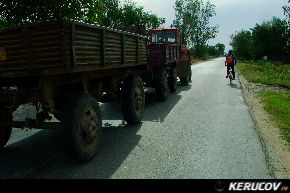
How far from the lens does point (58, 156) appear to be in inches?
251

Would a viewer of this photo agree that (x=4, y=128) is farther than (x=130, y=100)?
No

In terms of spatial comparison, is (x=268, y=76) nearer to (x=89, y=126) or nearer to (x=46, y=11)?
(x=46, y=11)

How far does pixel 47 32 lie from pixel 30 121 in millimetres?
1524

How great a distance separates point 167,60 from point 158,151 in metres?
6.61

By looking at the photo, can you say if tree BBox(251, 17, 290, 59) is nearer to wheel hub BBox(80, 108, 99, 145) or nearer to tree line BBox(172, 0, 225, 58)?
tree line BBox(172, 0, 225, 58)

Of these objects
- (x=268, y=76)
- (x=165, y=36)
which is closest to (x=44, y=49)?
(x=165, y=36)

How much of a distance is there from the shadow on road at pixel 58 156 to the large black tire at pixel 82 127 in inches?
8.9

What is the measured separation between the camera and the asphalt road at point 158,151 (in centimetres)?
556

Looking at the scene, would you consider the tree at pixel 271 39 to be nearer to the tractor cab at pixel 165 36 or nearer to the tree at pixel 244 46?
the tree at pixel 244 46

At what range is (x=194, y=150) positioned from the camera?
22.0ft

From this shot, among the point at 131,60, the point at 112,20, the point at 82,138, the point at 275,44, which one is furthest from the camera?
the point at 275,44

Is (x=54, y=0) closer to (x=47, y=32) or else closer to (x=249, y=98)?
(x=249, y=98)

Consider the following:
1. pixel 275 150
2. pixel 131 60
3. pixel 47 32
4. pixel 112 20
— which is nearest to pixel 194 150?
pixel 275 150

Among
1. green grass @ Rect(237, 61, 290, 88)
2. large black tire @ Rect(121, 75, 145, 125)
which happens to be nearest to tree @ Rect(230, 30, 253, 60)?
green grass @ Rect(237, 61, 290, 88)
